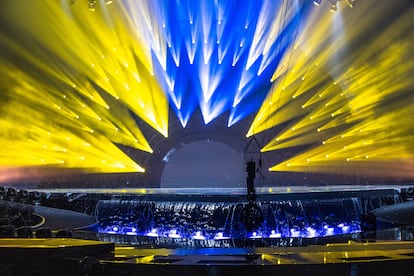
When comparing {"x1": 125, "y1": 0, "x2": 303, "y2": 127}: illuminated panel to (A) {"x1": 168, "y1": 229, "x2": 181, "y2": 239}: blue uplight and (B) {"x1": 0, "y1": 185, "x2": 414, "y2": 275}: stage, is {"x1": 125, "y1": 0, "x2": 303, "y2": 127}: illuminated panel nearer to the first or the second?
(B) {"x1": 0, "y1": 185, "x2": 414, "y2": 275}: stage

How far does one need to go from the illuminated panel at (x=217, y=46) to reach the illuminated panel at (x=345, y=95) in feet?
2.53

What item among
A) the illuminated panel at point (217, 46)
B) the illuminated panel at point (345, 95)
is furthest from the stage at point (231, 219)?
the illuminated panel at point (217, 46)

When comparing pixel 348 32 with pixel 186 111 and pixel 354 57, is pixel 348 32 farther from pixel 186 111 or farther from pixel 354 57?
pixel 186 111

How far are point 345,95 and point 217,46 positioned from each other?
521 cm

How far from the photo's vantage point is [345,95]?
21.9m

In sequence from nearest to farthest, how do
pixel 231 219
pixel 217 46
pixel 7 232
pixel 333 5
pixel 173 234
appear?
pixel 7 232
pixel 231 219
pixel 173 234
pixel 333 5
pixel 217 46

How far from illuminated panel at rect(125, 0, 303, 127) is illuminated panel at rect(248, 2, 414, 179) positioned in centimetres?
77

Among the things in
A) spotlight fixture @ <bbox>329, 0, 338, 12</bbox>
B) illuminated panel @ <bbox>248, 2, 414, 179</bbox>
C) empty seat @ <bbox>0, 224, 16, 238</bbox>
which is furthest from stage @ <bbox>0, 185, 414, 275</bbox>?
spotlight fixture @ <bbox>329, 0, 338, 12</bbox>

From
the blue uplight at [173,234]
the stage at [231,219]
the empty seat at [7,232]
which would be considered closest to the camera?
the empty seat at [7,232]

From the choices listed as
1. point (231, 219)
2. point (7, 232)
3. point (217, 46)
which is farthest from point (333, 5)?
point (7, 232)

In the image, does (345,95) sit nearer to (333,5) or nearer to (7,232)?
(333,5)

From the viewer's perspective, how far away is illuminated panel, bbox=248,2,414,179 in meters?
21.5

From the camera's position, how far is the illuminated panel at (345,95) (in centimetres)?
2147

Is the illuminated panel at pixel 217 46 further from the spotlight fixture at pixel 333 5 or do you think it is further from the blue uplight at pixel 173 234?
the blue uplight at pixel 173 234
